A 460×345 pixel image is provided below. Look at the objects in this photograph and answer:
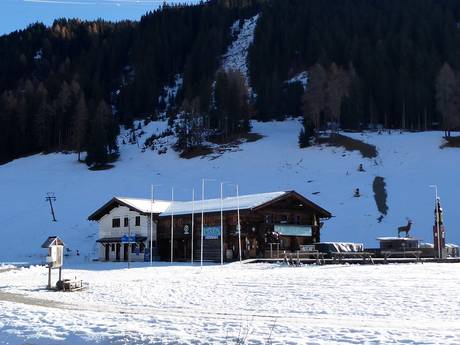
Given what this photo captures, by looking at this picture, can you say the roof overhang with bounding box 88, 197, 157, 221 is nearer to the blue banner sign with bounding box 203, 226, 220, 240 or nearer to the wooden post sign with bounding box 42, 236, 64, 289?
the blue banner sign with bounding box 203, 226, 220, 240

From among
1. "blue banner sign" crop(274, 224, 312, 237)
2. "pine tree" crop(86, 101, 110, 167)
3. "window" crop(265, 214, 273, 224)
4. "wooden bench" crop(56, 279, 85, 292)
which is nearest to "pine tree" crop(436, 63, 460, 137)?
"blue banner sign" crop(274, 224, 312, 237)

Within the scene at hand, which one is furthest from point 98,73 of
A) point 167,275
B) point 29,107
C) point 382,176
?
point 167,275

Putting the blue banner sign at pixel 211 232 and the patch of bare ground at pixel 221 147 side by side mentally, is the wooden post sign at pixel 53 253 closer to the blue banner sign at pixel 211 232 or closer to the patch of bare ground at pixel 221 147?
the blue banner sign at pixel 211 232

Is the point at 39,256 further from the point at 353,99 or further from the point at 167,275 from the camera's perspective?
the point at 353,99

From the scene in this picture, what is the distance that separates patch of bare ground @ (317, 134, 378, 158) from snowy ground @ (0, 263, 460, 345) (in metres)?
43.3

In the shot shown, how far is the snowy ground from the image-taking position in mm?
11336

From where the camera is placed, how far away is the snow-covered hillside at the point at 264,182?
53597 mm

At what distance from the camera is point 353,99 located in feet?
293

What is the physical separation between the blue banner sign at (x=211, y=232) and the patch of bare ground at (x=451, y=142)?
3784 cm

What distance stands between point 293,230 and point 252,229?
11.6 ft

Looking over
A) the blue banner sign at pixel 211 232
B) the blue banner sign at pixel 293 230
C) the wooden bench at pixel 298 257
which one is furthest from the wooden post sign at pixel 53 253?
the blue banner sign at pixel 293 230

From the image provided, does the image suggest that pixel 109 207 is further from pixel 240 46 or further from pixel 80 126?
pixel 240 46

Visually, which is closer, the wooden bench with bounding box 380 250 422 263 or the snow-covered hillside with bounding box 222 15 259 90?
the wooden bench with bounding box 380 250 422 263

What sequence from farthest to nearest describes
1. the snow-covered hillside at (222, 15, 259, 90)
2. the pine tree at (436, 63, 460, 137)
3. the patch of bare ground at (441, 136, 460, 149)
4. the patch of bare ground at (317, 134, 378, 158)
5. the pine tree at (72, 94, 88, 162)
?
1. the snow-covered hillside at (222, 15, 259, 90)
2. the pine tree at (72, 94, 88, 162)
3. the pine tree at (436, 63, 460, 137)
4. the patch of bare ground at (441, 136, 460, 149)
5. the patch of bare ground at (317, 134, 378, 158)
